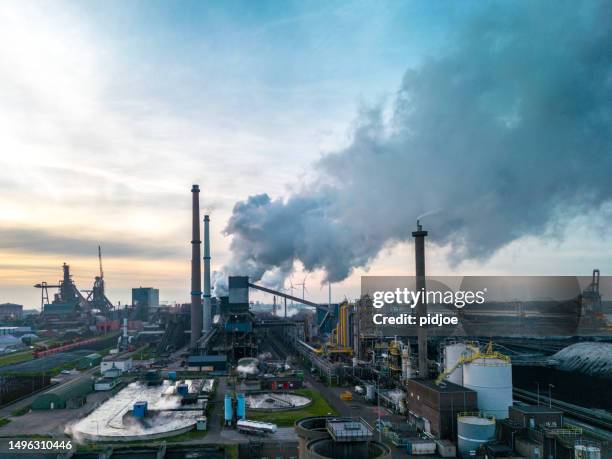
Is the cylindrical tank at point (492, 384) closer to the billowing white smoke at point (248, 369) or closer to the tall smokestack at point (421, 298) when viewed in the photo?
the tall smokestack at point (421, 298)

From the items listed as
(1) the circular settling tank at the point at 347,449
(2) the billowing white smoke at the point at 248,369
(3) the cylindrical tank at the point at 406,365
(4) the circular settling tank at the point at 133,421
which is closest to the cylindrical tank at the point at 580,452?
(1) the circular settling tank at the point at 347,449

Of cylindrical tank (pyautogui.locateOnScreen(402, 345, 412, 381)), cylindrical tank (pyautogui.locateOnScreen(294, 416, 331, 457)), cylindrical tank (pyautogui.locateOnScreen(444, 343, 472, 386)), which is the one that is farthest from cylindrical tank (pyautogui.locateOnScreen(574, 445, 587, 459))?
cylindrical tank (pyautogui.locateOnScreen(402, 345, 412, 381))

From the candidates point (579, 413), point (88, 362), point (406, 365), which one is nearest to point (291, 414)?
point (406, 365)

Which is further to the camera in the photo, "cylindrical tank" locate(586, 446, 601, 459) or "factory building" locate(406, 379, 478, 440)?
"factory building" locate(406, 379, 478, 440)

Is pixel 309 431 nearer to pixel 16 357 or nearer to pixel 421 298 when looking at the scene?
pixel 421 298

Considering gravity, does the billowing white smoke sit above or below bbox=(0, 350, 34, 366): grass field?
above

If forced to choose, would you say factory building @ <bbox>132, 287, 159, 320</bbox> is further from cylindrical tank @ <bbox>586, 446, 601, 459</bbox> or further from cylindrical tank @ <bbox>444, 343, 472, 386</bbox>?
cylindrical tank @ <bbox>586, 446, 601, 459</bbox>
